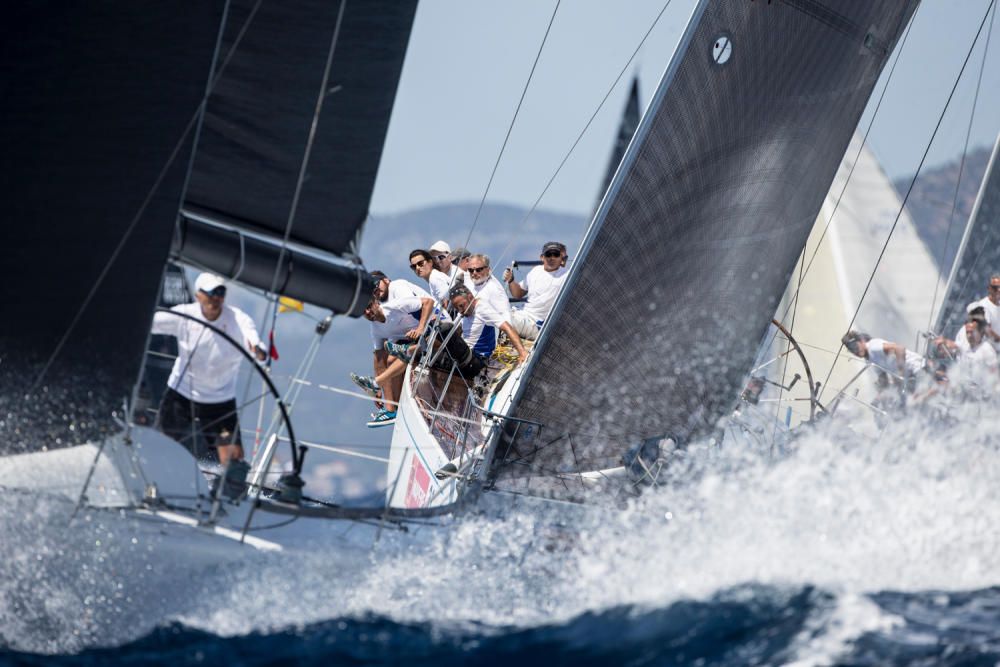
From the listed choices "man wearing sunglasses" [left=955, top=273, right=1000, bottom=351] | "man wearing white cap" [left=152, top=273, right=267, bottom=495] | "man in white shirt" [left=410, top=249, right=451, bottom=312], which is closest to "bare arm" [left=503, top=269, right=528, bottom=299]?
"man in white shirt" [left=410, top=249, right=451, bottom=312]

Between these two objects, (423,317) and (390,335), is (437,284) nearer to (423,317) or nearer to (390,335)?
(390,335)

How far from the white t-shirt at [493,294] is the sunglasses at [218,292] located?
213 centimetres

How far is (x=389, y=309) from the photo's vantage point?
26.0 feet

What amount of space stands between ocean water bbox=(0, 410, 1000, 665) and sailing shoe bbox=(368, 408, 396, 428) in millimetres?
2908

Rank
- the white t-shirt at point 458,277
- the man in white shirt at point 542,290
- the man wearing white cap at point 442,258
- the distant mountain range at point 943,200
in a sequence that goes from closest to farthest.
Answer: the white t-shirt at point 458,277, the man in white shirt at point 542,290, the man wearing white cap at point 442,258, the distant mountain range at point 943,200

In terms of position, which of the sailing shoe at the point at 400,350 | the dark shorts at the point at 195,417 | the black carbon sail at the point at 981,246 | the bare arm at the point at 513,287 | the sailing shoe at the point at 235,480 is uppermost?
the black carbon sail at the point at 981,246

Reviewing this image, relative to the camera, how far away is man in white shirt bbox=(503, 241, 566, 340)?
8219 mm

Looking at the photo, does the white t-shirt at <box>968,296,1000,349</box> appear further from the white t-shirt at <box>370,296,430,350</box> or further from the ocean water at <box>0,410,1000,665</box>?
the white t-shirt at <box>370,296,430,350</box>

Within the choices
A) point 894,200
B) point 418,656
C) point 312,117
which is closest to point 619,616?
point 418,656

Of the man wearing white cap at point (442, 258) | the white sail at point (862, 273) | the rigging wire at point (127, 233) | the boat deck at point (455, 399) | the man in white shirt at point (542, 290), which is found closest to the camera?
the rigging wire at point (127, 233)

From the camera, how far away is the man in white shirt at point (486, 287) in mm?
7816

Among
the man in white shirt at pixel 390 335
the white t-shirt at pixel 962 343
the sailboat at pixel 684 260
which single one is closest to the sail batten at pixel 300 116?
the sailboat at pixel 684 260

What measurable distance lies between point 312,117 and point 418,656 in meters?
2.07

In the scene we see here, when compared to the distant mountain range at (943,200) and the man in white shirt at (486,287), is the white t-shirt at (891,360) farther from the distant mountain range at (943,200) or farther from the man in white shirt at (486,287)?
the man in white shirt at (486,287)
